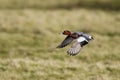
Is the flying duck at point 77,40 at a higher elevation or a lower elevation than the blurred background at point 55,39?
higher

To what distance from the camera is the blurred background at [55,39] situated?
14.5m

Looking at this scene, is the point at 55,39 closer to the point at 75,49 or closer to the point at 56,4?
the point at 75,49

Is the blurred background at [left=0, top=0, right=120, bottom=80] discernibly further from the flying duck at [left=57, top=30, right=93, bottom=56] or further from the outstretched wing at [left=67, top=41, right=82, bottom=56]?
the outstretched wing at [left=67, top=41, right=82, bottom=56]

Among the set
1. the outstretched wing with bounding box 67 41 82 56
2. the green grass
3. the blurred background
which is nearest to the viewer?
the outstretched wing with bounding box 67 41 82 56

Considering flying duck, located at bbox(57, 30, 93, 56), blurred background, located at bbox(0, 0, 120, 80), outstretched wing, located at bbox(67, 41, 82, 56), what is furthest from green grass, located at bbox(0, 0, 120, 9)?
outstretched wing, located at bbox(67, 41, 82, 56)

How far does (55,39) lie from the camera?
842 inches

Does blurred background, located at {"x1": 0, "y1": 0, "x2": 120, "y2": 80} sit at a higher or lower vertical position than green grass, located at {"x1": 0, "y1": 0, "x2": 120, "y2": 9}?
lower

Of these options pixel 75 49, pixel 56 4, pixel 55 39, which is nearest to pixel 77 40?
pixel 75 49

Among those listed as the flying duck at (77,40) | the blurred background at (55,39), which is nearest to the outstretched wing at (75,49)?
the flying duck at (77,40)

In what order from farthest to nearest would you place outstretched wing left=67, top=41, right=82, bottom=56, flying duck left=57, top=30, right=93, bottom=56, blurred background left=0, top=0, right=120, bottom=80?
Answer: blurred background left=0, top=0, right=120, bottom=80 → flying duck left=57, top=30, right=93, bottom=56 → outstretched wing left=67, top=41, right=82, bottom=56

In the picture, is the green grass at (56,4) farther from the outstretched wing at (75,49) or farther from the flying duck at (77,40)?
the outstretched wing at (75,49)

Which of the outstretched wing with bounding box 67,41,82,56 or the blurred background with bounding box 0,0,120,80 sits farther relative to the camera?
the blurred background with bounding box 0,0,120,80

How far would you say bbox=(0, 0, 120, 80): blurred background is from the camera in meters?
14.5

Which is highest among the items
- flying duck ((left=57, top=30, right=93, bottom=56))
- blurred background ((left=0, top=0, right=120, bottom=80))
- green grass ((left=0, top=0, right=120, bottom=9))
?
green grass ((left=0, top=0, right=120, bottom=9))
